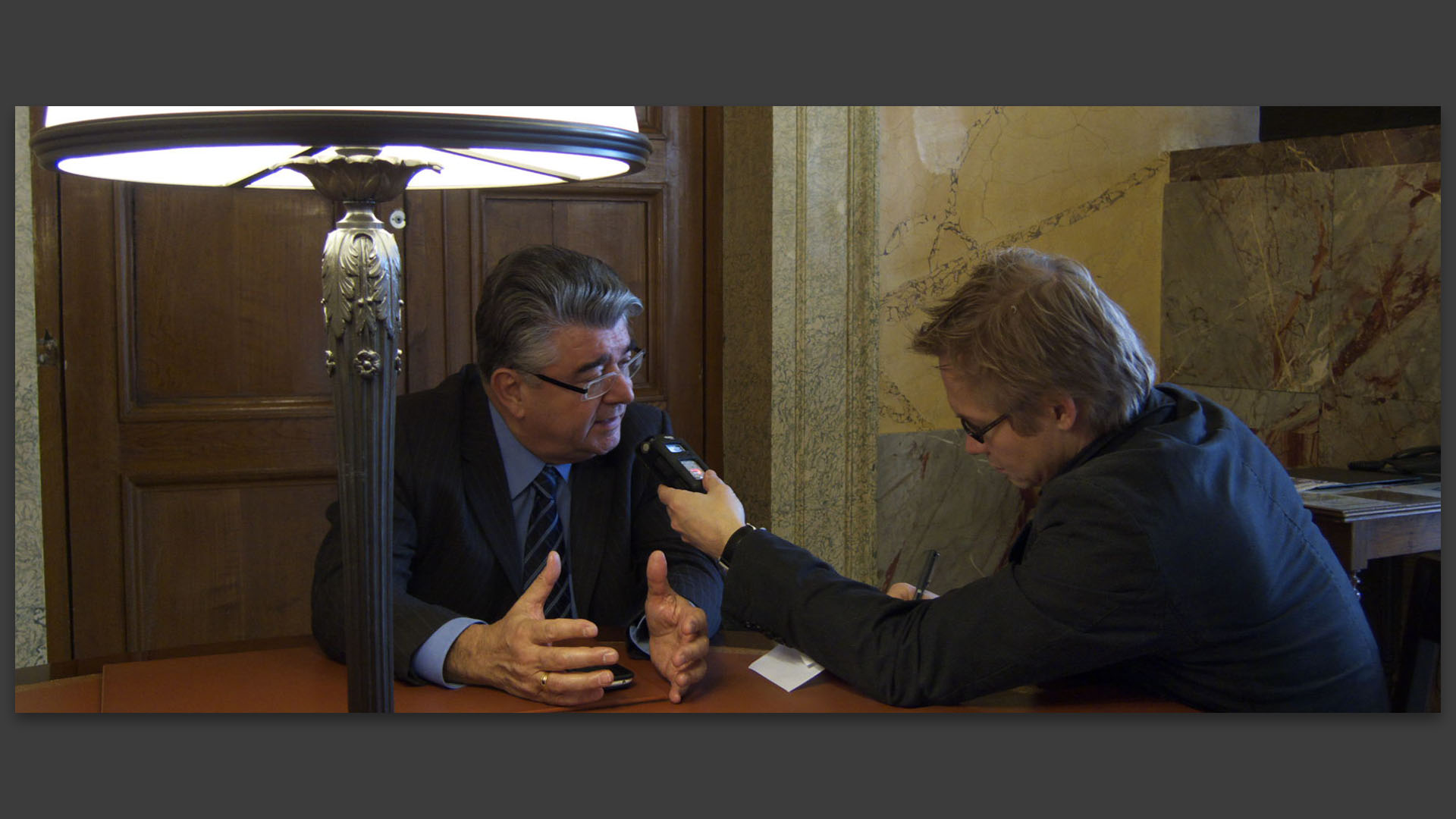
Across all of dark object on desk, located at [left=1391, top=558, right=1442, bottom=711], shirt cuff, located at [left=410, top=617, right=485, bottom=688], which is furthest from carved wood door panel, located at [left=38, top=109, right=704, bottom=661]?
dark object on desk, located at [left=1391, top=558, right=1442, bottom=711]

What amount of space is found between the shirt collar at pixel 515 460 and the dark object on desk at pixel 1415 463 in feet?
6.81

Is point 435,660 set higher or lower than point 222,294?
lower

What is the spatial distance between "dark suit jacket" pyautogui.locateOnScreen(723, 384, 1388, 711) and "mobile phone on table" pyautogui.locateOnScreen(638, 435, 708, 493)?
0.26 meters

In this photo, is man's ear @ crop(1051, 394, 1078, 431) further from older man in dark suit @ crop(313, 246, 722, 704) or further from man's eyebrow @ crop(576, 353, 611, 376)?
man's eyebrow @ crop(576, 353, 611, 376)

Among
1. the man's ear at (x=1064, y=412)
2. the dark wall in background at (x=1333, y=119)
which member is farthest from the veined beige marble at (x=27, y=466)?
the dark wall in background at (x=1333, y=119)

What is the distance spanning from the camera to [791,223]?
9.74ft

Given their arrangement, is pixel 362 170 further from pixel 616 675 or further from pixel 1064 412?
pixel 1064 412

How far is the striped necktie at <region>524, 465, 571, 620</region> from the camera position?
1986mm

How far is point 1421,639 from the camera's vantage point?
2.74m

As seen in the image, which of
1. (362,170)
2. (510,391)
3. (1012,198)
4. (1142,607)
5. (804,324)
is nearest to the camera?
(362,170)

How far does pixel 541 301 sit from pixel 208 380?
44.9 inches

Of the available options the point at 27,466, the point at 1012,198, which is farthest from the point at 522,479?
the point at 1012,198

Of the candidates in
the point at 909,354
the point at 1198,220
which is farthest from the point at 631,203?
the point at 1198,220

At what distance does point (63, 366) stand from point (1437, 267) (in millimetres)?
3122
